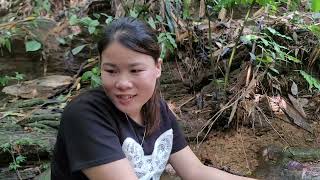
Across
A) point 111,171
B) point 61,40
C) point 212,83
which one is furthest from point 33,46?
point 111,171

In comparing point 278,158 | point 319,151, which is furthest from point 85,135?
point 319,151

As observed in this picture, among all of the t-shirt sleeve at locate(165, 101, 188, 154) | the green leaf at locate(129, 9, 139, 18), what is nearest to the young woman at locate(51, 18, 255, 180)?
the t-shirt sleeve at locate(165, 101, 188, 154)

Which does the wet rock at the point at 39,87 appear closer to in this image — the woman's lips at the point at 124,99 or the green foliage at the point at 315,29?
the green foliage at the point at 315,29

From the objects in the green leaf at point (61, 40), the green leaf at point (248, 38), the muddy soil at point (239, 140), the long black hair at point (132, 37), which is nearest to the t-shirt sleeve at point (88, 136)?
the long black hair at point (132, 37)

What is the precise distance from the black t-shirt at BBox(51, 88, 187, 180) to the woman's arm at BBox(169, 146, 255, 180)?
17 centimetres

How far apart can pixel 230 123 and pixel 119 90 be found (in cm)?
163

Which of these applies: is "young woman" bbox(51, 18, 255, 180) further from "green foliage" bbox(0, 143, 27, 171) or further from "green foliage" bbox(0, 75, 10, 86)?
"green foliage" bbox(0, 75, 10, 86)

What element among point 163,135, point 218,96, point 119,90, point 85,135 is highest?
point 119,90

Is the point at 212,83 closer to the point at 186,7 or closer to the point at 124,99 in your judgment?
the point at 186,7

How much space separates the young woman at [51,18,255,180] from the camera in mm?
1519

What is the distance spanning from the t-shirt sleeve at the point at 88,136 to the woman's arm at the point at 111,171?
16 millimetres

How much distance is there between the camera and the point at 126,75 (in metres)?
1.56

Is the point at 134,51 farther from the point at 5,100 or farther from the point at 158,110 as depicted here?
the point at 5,100

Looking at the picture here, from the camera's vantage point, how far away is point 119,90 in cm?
158
